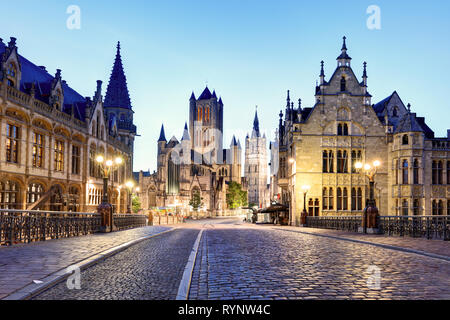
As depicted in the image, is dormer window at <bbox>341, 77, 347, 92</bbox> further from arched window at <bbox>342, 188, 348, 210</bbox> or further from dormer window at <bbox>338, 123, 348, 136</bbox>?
arched window at <bbox>342, 188, 348, 210</bbox>

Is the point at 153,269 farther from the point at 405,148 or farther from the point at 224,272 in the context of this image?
the point at 405,148

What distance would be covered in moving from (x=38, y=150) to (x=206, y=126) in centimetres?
10561

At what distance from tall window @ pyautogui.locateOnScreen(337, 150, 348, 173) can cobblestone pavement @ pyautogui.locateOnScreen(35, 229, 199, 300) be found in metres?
31.4

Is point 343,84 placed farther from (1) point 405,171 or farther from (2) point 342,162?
(1) point 405,171

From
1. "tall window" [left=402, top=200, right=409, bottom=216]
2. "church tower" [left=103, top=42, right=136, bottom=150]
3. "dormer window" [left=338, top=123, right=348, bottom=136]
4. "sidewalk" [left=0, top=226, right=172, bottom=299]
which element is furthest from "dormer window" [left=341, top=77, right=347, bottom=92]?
"sidewalk" [left=0, top=226, right=172, bottom=299]

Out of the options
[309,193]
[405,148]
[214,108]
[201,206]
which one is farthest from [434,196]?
[214,108]

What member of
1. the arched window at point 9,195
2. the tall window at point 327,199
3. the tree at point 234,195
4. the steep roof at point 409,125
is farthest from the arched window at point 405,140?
the tree at point 234,195

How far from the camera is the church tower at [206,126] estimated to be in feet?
438

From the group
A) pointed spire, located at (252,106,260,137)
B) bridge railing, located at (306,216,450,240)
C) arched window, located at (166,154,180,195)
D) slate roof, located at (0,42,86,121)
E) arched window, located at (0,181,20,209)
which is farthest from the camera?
pointed spire, located at (252,106,260,137)

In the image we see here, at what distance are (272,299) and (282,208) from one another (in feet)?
128

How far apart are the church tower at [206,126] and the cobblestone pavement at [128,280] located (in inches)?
4828

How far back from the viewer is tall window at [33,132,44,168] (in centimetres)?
Answer: 2929

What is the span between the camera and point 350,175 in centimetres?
3988

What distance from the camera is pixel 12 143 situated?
26406 mm
